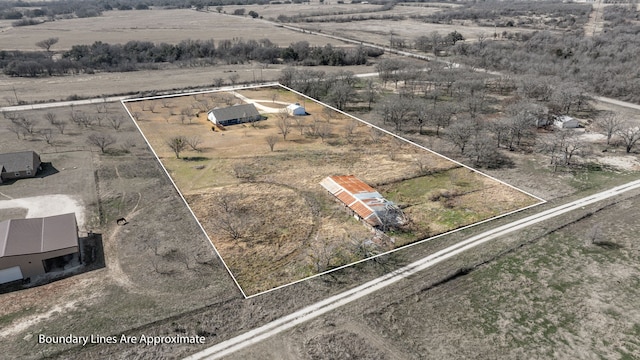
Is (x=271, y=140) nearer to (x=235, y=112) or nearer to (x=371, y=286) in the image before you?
(x=235, y=112)

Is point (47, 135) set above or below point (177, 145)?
below

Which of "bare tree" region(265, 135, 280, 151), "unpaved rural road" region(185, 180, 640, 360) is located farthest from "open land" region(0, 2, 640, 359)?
"bare tree" region(265, 135, 280, 151)

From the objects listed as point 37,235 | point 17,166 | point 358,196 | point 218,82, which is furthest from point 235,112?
point 37,235

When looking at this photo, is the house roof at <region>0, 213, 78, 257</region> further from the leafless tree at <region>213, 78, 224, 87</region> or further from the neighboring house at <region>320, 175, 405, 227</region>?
the leafless tree at <region>213, 78, 224, 87</region>

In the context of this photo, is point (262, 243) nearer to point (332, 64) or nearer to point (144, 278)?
point (144, 278)

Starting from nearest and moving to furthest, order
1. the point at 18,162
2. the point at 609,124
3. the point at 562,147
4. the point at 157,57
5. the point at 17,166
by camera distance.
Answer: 1. the point at 17,166
2. the point at 18,162
3. the point at 562,147
4. the point at 609,124
5. the point at 157,57

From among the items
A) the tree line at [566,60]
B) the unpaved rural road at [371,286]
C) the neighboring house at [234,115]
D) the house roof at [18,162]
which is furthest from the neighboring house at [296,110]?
the unpaved rural road at [371,286]
